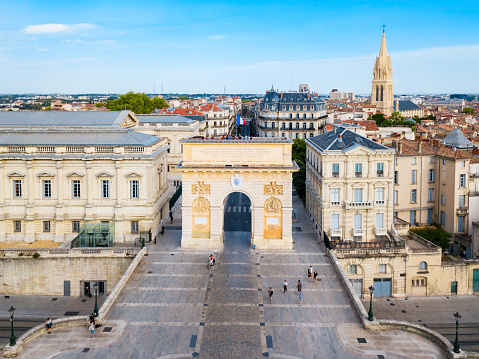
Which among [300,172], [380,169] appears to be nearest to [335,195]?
[380,169]

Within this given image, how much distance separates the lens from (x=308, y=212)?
59438 mm

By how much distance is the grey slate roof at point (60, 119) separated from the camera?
175 ft

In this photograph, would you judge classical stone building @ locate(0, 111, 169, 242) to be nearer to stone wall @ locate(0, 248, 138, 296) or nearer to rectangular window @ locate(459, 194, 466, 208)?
stone wall @ locate(0, 248, 138, 296)

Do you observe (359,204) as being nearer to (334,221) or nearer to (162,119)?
(334,221)

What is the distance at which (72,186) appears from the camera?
157ft

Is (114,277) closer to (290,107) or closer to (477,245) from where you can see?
(477,245)

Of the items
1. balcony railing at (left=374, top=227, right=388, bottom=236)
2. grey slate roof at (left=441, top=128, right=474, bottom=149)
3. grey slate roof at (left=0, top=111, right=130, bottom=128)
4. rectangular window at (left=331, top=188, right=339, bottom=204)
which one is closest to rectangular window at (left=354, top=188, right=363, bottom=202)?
rectangular window at (left=331, top=188, right=339, bottom=204)

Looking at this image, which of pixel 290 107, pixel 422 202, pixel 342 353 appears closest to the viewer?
pixel 342 353

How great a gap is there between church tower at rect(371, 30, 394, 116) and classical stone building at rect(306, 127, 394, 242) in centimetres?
11971

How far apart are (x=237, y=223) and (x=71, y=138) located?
20.9 metres

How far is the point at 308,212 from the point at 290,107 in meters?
56.5

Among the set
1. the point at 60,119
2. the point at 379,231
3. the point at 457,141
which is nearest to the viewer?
the point at 379,231

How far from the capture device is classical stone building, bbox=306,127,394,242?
47.8m

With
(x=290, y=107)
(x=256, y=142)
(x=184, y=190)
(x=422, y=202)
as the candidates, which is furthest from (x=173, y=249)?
(x=290, y=107)
